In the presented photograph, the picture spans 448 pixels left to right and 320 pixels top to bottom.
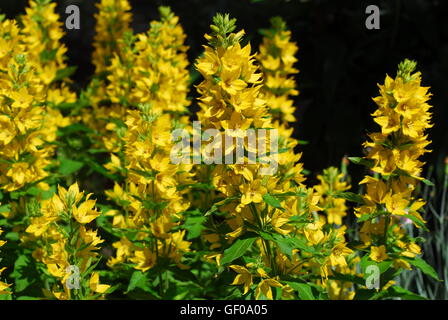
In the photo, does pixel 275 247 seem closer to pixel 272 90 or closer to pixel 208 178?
pixel 208 178

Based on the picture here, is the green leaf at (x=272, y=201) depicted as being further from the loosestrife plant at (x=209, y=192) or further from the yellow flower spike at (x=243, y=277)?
the yellow flower spike at (x=243, y=277)

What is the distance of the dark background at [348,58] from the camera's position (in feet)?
19.1

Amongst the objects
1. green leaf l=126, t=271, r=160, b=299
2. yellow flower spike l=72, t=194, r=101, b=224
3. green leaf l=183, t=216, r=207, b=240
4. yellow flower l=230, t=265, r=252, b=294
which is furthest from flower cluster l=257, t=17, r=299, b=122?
yellow flower spike l=72, t=194, r=101, b=224

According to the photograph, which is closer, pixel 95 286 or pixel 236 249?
pixel 236 249

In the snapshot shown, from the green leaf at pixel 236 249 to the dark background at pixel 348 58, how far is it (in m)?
3.28

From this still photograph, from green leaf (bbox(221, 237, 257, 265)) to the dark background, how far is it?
3.28 meters

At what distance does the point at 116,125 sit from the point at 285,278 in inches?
67.1

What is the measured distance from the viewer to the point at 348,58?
6051mm

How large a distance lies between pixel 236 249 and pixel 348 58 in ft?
13.1

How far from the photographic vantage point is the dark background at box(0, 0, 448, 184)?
19.1 feet

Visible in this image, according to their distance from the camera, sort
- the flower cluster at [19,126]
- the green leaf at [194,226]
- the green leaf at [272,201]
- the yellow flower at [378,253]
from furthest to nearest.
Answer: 1. the green leaf at [194,226]
2. the flower cluster at [19,126]
3. the yellow flower at [378,253]
4. the green leaf at [272,201]

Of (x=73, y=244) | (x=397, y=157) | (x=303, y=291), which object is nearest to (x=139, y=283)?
(x=73, y=244)

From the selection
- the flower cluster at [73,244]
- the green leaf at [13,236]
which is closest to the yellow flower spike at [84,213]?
the flower cluster at [73,244]

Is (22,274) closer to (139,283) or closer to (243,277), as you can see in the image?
(139,283)
